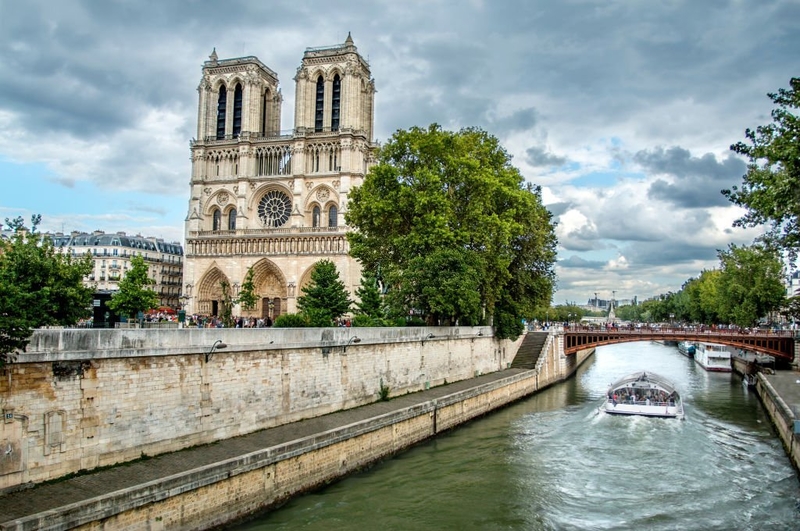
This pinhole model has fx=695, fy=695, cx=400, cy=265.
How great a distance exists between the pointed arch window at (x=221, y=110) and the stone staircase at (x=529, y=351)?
3208 cm

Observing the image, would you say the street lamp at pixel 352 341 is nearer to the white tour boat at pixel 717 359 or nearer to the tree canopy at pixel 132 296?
the tree canopy at pixel 132 296

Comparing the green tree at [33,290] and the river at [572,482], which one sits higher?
the green tree at [33,290]

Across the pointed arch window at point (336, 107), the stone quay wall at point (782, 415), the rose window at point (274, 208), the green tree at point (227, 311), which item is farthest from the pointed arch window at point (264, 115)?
the stone quay wall at point (782, 415)

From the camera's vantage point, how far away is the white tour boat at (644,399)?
28.5 metres

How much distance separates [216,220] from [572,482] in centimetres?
4751

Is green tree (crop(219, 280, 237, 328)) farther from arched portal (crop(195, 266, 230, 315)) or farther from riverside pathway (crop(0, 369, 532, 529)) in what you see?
riverside pathway (crop(0, 369, 532, 529))

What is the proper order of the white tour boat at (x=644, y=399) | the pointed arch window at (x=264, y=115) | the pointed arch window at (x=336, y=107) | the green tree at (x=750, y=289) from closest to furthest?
A: 1. the white tour boat at (x=644, y=399)
2. the green tree at (x=750, y=289)
3. the pointed arch window at (x=336, y=107)
4. the pointed arch window at (x=264, y=115)

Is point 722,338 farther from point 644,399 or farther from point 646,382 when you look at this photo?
point 644,399

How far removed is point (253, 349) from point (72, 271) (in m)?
6.64

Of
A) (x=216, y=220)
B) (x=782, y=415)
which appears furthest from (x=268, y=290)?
(x=782, y=415)

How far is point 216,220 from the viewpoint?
6034cm

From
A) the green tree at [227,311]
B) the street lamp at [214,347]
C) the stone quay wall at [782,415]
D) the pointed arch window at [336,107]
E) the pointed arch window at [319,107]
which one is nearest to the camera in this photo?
the street lamp at [214,347]

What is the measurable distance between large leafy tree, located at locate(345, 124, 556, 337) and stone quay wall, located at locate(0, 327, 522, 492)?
7.39m

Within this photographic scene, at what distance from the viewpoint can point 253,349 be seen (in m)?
17.8
